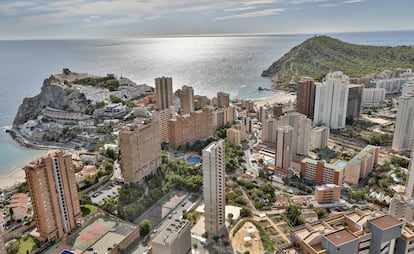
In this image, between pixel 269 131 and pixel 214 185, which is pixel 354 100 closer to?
pixel 269 131

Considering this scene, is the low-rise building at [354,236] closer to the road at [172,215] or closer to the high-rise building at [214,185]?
the high-rise building at [214,185]

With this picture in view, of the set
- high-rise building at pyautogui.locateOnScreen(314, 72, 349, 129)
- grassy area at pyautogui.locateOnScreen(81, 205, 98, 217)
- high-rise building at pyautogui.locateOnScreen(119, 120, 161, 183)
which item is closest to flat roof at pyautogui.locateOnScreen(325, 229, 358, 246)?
grassy area at pyautogui.locateOnScreen(81, 205, 98, 217)

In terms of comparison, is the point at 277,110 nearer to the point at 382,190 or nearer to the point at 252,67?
the point at 382,190

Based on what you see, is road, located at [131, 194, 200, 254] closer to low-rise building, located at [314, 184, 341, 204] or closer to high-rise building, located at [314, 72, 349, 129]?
low-rise building, located at [314, 184, 341, 204]

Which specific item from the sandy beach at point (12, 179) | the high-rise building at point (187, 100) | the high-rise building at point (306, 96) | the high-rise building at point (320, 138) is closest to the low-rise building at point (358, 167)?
the high-rise building at point (320, 138)

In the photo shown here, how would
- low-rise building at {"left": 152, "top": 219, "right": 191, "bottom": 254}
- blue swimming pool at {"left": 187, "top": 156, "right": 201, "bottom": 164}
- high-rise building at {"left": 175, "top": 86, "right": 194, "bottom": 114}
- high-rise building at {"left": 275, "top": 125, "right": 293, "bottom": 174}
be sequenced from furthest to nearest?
high-rise building at {"left": 175, "top": 86, "right": 194, "bottom": 114}
blue swimming pool at {"left": 187, "top": 156, "right": 201, "bottom": 164}
high-rise building at {"left": 275, "top": 125, "right": 293, "bottom": 174}
low-rise building at {"left": 152, "top": 219, "right": 191, "bottom": 254}
